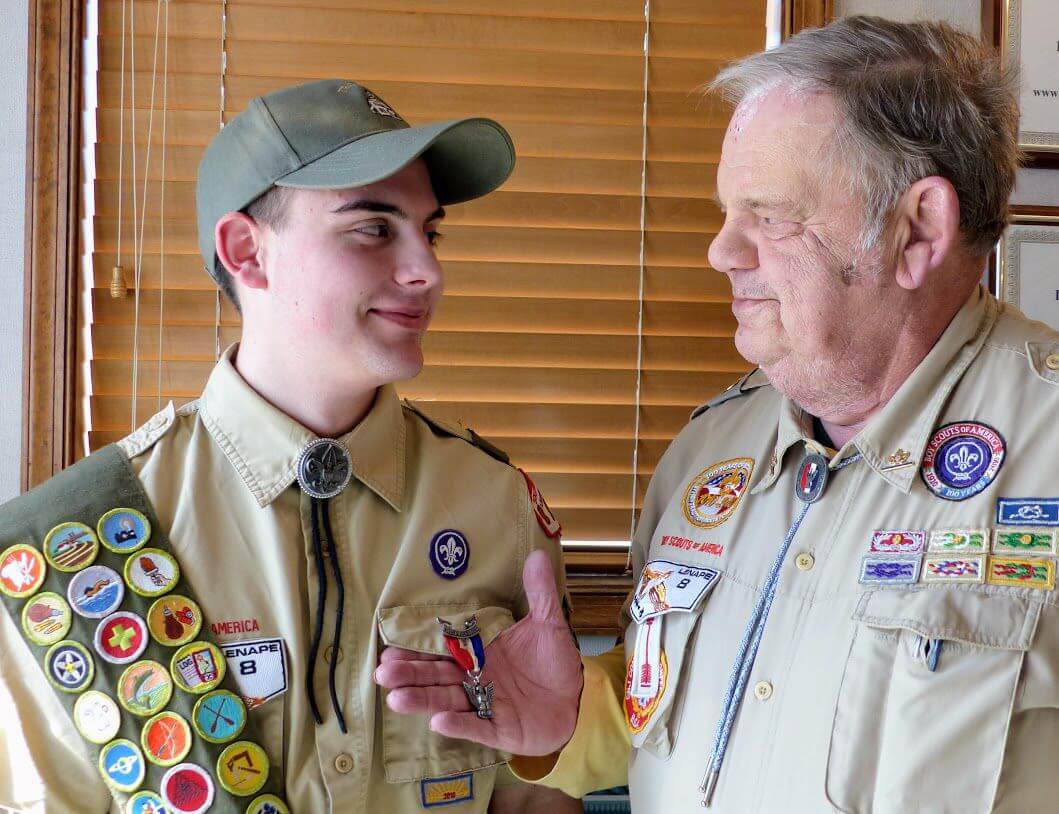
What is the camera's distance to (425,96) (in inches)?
79.4

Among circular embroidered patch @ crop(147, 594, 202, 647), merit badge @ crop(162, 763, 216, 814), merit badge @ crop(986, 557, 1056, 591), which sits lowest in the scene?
merit badge @ crop(162, 763, 216, 814)

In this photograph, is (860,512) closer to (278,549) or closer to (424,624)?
(424,624)

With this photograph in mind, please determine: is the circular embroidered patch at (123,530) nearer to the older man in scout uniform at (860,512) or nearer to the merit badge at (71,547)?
the merit badge at (71,547)

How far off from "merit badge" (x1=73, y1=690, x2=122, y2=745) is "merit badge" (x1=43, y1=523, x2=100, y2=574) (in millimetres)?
163

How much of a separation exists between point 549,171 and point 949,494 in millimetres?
1075

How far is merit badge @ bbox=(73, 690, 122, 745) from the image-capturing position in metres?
1.27

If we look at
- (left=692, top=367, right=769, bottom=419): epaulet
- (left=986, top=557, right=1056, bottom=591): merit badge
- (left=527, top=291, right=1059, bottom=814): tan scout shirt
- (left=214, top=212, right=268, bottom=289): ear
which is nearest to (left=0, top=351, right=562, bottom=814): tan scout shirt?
(left=214, top=212, right=268, bottom=289): ear

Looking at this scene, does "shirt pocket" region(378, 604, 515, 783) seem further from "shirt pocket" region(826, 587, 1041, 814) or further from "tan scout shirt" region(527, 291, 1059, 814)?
Result: "shirt pocket" region(826, 587, 1041, 814)

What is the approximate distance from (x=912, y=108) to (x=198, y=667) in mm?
1187

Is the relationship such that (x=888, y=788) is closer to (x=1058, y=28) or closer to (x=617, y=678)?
(x=617, y=678)

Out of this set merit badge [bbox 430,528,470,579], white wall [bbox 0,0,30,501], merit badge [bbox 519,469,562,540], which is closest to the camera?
merit badge [bbox 430,528,470,579]

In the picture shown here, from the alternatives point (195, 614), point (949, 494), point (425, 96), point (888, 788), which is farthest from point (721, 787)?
point (425, 96)

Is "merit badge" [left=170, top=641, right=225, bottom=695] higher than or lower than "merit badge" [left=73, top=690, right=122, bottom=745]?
higher

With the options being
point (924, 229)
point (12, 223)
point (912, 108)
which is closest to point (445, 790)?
point (924, 229)
